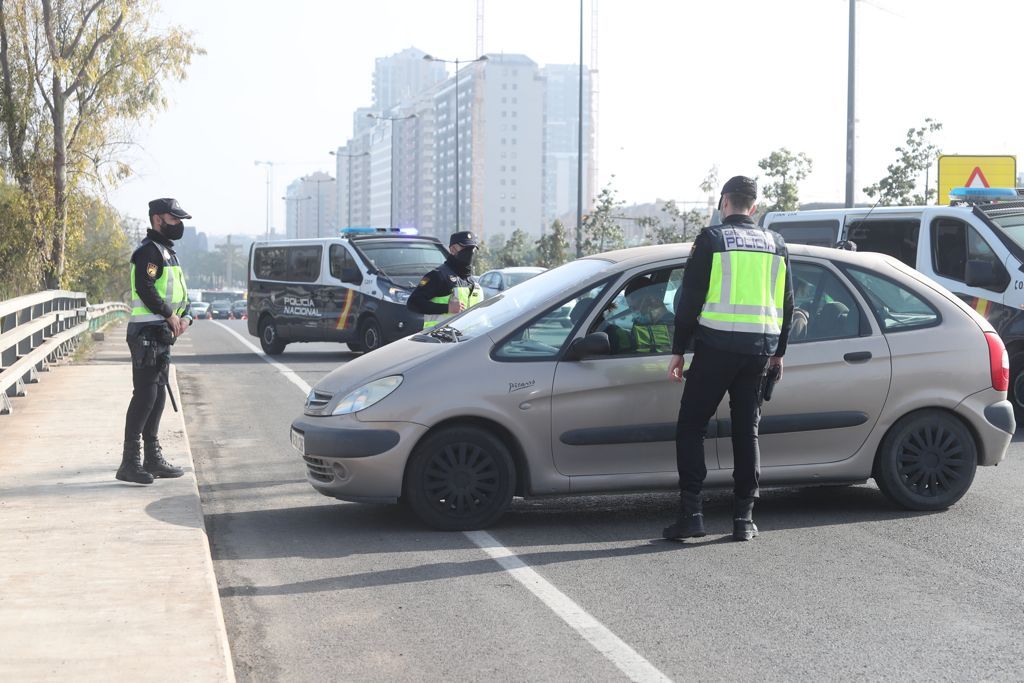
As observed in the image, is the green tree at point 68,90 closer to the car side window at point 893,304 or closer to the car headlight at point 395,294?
the car headlight at point 395,294

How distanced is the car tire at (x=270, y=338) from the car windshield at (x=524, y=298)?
1508 centimetres

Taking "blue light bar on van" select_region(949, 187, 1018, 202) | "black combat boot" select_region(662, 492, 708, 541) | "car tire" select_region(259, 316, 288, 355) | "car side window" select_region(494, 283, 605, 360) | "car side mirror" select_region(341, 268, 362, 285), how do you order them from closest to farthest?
"black combat boot" select_region(662, 492, 708, 541) → "car side window" select_region(494, 283, 605, 360) → "blue light bar on van" select_region(949, 187, 1018, 202) → "car side mirror" select_region(341, 268, 362, 285) → "car tire" select_region(259, 316, 288, 355)

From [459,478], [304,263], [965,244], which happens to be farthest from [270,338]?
[459,478]

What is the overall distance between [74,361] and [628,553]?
15368 mm

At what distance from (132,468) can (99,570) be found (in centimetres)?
243

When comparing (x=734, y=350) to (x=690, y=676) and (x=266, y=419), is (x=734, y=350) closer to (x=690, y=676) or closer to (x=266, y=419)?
(x=690, y=676)

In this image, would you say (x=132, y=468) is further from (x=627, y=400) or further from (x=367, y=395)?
(x=627, y=400)

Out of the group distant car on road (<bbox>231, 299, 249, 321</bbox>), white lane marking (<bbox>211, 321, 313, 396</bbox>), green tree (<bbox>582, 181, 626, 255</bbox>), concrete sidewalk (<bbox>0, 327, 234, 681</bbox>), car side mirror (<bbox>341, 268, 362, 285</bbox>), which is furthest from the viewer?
distant car on road (<bbox>231, 299, 249, 321</bbox>)

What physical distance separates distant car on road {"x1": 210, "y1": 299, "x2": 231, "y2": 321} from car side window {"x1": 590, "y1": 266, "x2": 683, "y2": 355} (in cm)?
7442

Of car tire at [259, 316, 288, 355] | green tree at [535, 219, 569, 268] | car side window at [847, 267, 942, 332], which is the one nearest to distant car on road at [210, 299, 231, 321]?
green tree at [535, 219, 569, 268]

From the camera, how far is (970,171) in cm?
2000

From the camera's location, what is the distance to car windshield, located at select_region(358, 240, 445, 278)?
21.2m

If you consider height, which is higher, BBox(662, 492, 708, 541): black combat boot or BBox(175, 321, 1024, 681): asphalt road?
BBox(662, 492, 708, 541): black combat boot

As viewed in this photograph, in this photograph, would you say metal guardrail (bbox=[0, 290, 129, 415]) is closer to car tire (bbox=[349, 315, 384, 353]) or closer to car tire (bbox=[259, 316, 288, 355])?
car tire (bbox=[259, 316, 288, 355])
